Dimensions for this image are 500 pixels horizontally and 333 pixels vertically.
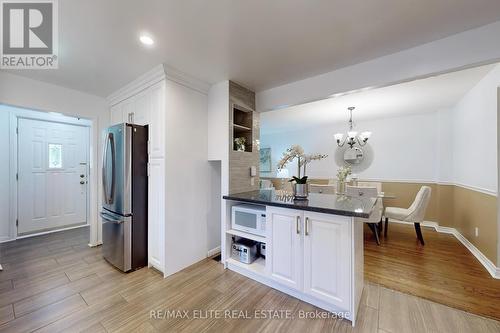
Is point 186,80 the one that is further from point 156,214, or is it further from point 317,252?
point 317,252

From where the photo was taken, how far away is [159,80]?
7.49 feet

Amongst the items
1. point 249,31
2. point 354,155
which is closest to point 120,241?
point 249,31

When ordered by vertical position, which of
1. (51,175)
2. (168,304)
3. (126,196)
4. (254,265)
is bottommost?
(168,304)

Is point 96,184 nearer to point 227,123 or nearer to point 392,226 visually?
point 227,123

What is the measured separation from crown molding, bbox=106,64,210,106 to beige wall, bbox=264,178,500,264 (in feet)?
12.4

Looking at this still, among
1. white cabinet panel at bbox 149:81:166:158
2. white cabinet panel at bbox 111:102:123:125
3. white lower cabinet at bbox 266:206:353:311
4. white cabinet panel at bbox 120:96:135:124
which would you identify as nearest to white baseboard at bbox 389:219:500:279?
white lower cabinet at bbox 266:206:353:311

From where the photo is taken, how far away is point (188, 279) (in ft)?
Answer: 7.17

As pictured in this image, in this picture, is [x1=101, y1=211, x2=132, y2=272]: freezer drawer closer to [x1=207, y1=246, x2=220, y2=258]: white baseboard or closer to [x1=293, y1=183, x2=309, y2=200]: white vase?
[x1=207, y1=246, x2=220, y2=258]: white baseboard

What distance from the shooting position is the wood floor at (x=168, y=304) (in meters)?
1.52

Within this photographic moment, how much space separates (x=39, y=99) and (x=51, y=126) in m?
1.55

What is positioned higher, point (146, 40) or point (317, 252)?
point (146, 40)

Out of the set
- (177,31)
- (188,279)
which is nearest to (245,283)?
(188,279)

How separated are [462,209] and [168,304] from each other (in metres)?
4.56

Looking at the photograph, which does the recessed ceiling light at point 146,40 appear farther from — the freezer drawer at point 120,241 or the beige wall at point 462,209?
the beige wall at point 462,209
